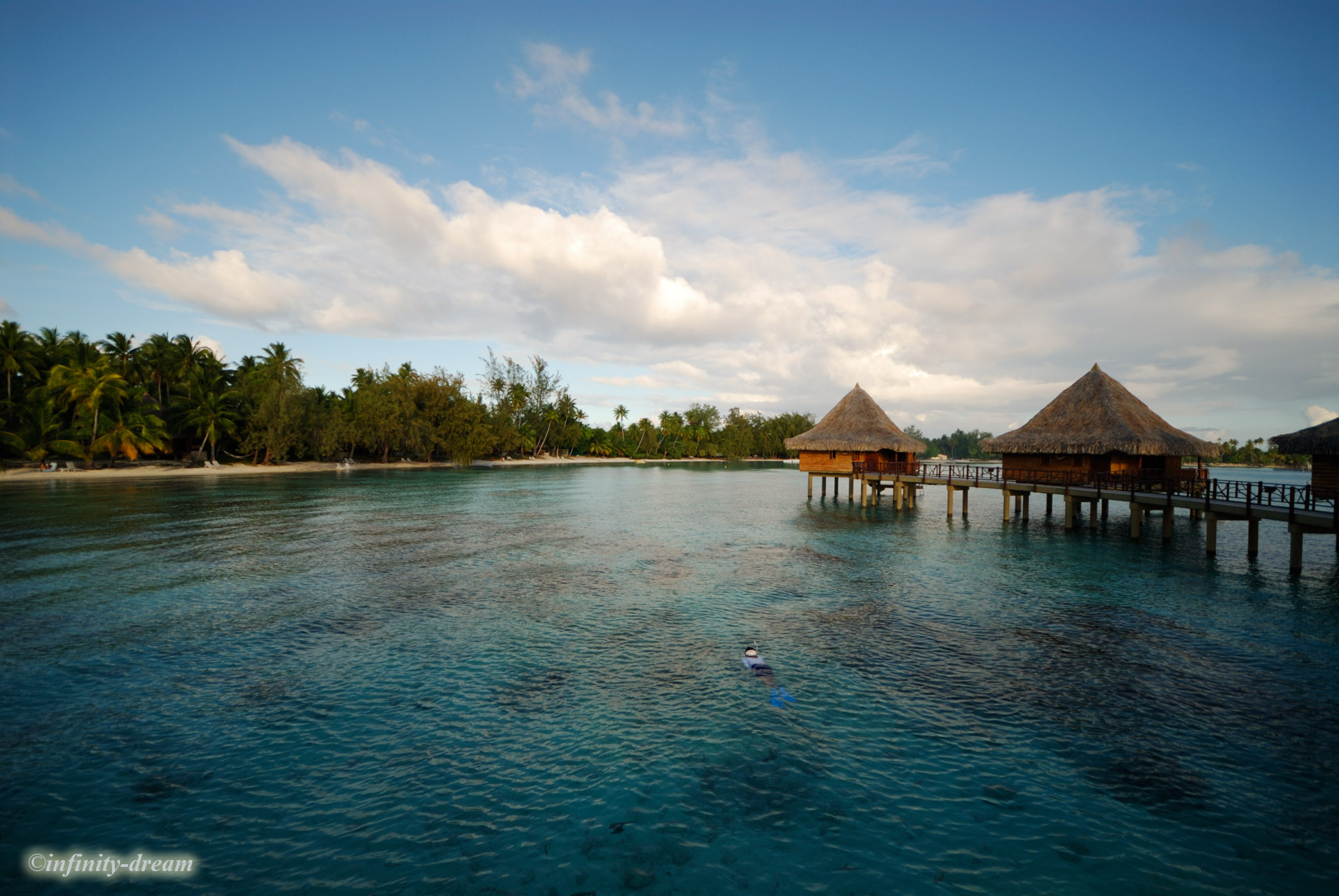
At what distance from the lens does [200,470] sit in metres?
58.6

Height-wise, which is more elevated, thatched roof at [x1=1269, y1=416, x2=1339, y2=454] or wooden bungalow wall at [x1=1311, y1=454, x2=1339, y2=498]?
thatched roof at [x1=1269, y1=416, x2=1339, y2=454]

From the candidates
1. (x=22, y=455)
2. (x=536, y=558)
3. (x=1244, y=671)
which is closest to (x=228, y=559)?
(x=536, y=558)

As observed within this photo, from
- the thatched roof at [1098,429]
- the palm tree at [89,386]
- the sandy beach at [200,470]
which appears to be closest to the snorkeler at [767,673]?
the thatched roof at [1098,429]

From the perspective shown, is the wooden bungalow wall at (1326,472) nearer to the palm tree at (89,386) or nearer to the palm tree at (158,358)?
the palm tree at (89,386)

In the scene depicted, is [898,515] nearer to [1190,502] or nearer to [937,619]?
[1190,502]

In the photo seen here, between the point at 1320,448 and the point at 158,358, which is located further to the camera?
the point at 158,358

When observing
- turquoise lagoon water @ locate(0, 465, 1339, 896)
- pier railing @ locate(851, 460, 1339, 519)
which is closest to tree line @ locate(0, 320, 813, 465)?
turquoise lagoon water @ locate(0, 465, 1339, 896)

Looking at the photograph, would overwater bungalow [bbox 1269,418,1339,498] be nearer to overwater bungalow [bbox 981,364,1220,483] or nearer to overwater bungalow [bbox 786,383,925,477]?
overwater bungalow [bbox 981,364,1220,483]

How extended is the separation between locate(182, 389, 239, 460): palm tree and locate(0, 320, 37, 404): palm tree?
35.9 ft

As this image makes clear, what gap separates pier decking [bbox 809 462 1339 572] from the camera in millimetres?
17781

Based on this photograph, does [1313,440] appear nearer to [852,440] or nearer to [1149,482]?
[1149,482]

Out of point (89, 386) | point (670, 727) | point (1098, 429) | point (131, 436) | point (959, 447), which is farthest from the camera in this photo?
point (959, 447)

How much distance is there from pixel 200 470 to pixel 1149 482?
73687mm

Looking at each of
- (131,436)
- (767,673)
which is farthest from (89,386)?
(767,673)
